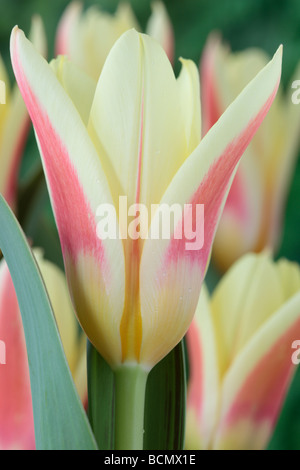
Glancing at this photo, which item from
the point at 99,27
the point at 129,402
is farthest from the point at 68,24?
the point at 129,402

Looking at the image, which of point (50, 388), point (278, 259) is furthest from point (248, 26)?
point (50, 388)

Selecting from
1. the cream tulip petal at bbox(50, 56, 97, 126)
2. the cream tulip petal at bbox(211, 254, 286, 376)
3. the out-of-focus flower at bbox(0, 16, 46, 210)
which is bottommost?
the cream tulip petal at bbox(211, 254, 286, 376)

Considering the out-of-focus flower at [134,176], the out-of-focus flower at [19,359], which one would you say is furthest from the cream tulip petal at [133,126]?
the out-of-focus flower at [19,359]

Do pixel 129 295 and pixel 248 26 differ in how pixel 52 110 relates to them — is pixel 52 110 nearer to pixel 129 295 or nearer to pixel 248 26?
pixel 129 295

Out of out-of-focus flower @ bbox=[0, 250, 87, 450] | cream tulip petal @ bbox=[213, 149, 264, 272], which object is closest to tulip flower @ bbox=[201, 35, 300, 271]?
cream tulip petal @ bbox=[213, 149, 264, 272]

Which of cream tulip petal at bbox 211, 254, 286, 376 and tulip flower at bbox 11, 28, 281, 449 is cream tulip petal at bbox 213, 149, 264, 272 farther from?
tulip flower at bbox 11, 28, 281, 449

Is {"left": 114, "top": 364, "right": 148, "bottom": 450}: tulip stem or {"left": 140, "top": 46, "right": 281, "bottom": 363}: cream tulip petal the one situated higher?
{"left": 140, "top": 46, "right": 281, "bottom": 363}: cream tulip petal
